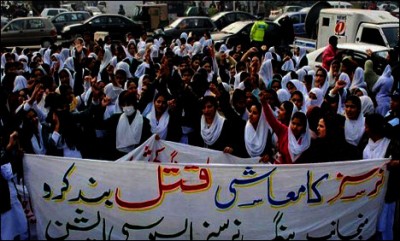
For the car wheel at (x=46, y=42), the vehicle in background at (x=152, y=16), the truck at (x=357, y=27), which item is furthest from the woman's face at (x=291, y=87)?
the vehicle in background at (x=152, y=16)

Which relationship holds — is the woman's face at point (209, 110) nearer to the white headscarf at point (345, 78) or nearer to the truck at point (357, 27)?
the white headscarf at point (345, 78)

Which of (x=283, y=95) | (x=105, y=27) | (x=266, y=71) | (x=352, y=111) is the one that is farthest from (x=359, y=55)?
(x=105, y=27)

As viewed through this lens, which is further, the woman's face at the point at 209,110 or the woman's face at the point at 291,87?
the woman's face at the point at 291,87

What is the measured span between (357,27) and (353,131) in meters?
9.51

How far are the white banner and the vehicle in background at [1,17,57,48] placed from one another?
16087 mm

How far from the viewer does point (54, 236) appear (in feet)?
13.8

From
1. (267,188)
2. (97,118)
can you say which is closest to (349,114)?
(267,188)

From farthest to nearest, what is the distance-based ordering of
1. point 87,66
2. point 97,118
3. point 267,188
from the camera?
point 87,66 → point 97,118 → point 267,188

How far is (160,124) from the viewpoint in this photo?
202 inches

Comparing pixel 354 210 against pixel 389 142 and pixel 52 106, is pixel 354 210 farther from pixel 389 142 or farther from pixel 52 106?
pixel 52 106

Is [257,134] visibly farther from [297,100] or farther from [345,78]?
[345,78]

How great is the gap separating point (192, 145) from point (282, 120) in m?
0.97

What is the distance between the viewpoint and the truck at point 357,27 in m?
12.6

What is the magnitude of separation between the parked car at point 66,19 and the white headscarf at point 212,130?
63.2 ft
